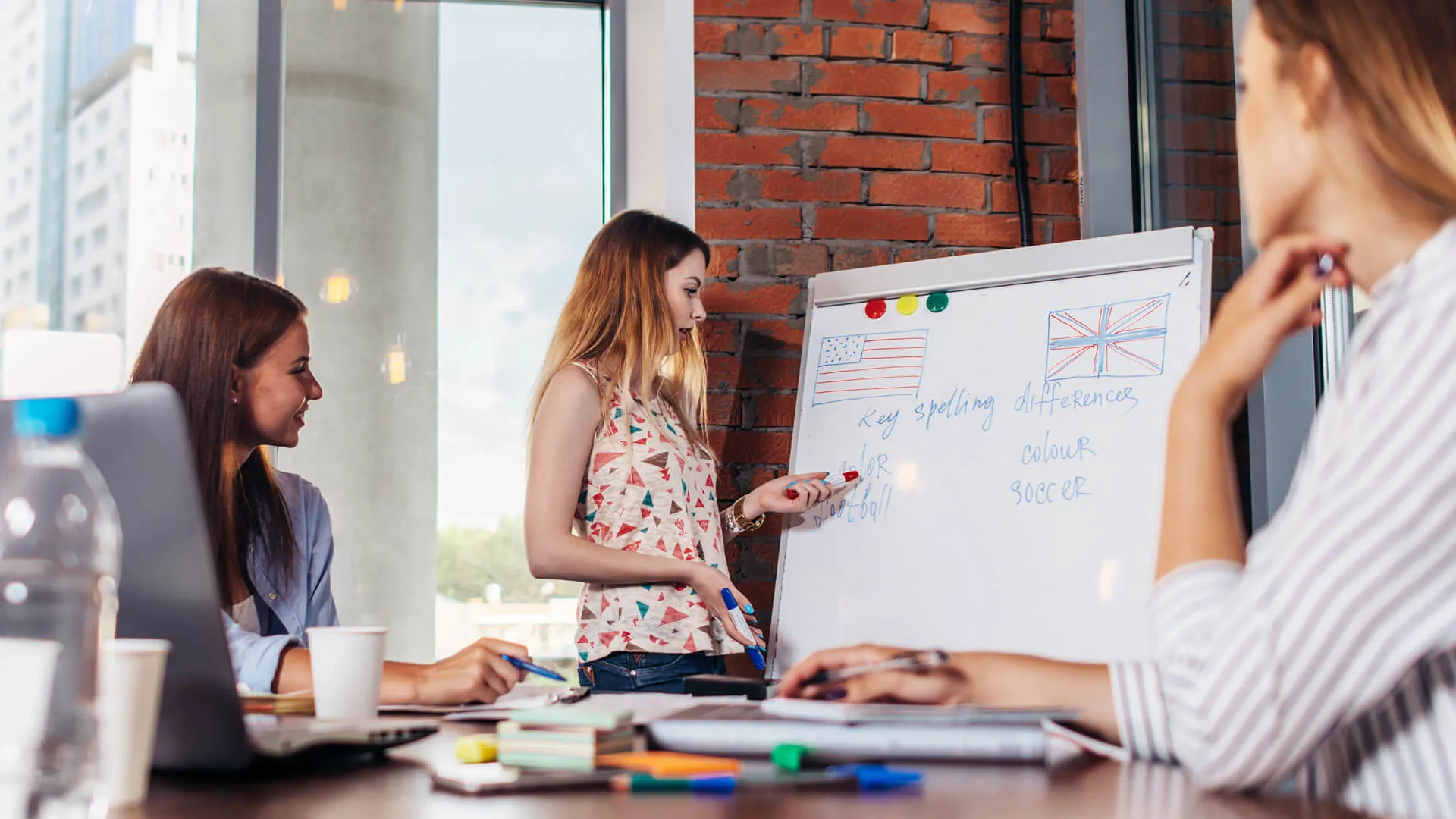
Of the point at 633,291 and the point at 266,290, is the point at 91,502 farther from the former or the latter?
the point at 633,291

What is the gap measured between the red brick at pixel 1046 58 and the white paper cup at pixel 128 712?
264cm

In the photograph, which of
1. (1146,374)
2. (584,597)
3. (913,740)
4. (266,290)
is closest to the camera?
(913,740)

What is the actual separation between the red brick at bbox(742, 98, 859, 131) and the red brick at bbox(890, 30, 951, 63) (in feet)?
0.61

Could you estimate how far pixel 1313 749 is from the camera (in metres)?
0.75

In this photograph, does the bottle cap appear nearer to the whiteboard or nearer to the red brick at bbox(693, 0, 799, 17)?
the whiteboard

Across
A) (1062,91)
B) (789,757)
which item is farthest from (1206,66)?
(789,757)

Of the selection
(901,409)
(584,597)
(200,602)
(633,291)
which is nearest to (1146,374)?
(901,409)

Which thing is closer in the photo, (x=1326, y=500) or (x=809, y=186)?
(x=1326, y=500)

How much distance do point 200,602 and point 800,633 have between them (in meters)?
1.64

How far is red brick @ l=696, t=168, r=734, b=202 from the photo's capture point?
2717mm

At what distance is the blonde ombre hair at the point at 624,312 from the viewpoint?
2289 mm

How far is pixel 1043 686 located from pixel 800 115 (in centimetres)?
205

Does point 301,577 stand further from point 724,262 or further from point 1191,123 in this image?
point 1191,123

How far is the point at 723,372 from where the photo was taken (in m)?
2.72
